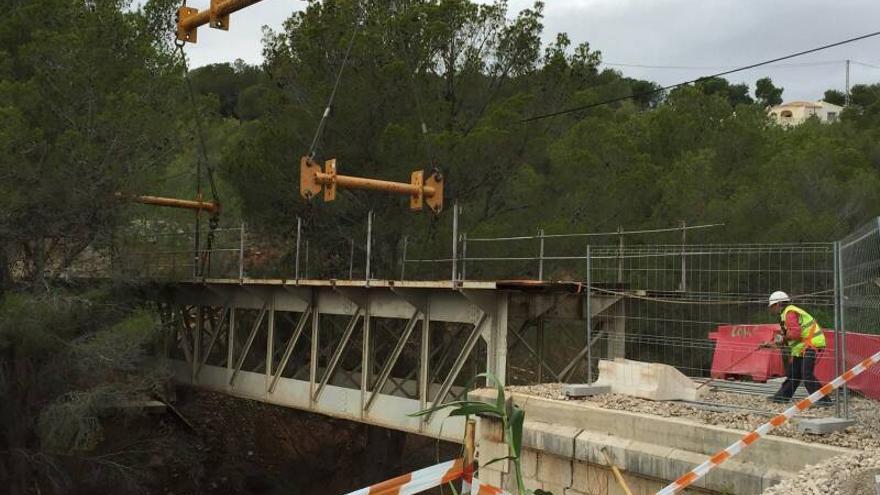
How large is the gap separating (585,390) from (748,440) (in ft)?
12.8

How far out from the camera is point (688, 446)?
356 inches

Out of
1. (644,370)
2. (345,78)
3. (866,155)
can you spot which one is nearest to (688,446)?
(644,370)

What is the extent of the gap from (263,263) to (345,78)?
9291 mm

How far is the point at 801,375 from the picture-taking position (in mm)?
10305

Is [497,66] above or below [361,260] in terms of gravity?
above

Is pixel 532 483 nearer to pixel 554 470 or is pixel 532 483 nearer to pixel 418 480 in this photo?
pixel 554 470

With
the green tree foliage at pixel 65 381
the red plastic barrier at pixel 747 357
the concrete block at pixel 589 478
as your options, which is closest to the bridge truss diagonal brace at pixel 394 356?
the green tree foliage at pixel 65 381

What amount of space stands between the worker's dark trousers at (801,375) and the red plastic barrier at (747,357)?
343 centimetres

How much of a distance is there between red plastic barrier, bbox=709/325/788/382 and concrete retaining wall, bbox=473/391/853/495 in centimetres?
470

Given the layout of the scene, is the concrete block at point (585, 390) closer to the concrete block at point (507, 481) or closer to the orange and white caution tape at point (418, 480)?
the concrete block at point (507, 481)

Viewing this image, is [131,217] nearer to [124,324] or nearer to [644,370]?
[124,324]

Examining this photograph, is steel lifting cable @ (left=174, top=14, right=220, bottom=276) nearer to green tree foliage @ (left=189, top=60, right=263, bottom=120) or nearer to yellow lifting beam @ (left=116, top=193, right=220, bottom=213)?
yellow lifting beam @ (left=116, top=193, right=220, bottom=213)

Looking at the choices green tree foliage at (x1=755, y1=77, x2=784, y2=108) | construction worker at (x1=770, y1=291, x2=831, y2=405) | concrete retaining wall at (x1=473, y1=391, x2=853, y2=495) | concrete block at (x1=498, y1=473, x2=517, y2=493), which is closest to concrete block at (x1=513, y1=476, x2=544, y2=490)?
concrete retaining wall at (x1=473, y1=391, x2=853, y2=495)

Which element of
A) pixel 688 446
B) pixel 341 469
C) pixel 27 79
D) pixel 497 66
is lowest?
pixel 341 469
